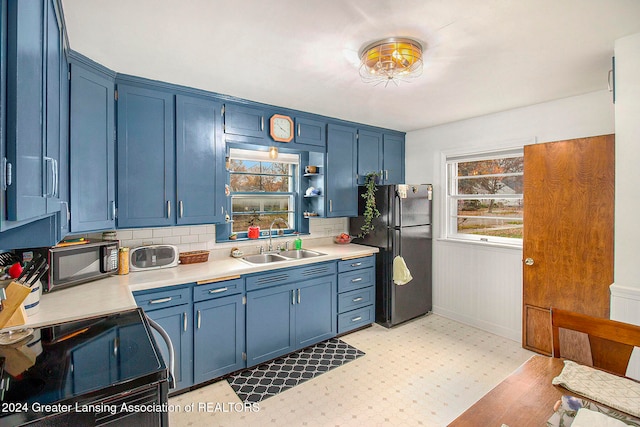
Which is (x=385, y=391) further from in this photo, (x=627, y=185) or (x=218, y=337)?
(x=627, y=185)

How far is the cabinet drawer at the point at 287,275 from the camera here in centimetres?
274

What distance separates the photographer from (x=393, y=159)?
4.26 m

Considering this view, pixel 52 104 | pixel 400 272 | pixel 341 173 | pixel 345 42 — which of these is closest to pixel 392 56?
pixel 345 42

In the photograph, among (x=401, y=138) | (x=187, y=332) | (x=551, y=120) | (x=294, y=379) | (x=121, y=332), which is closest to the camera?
(x=121, y=332)

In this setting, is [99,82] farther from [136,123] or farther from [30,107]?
[30,107]

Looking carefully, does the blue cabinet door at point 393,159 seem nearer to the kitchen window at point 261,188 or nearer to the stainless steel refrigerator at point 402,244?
the stainless steel refrigerator at point 402,244

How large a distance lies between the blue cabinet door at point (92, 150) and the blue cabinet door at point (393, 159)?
304 centimetres

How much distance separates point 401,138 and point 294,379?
329cm

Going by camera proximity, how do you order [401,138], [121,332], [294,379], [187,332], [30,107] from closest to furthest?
[30,107], [121,332], [187,332], [294,379], [401,138]

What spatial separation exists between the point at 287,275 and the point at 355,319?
3.59ft

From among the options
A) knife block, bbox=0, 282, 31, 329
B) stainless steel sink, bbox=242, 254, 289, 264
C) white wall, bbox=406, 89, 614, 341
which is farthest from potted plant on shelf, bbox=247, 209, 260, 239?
white wall, bbox=406, 89, 614, 341

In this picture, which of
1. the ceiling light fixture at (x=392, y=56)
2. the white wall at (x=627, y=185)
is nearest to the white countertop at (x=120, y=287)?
the ceiling light fixture at (x=392, y=56)

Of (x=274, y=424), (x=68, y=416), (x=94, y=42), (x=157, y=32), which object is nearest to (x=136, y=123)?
(x=94, y=42)

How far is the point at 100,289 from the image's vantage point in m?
2.07
